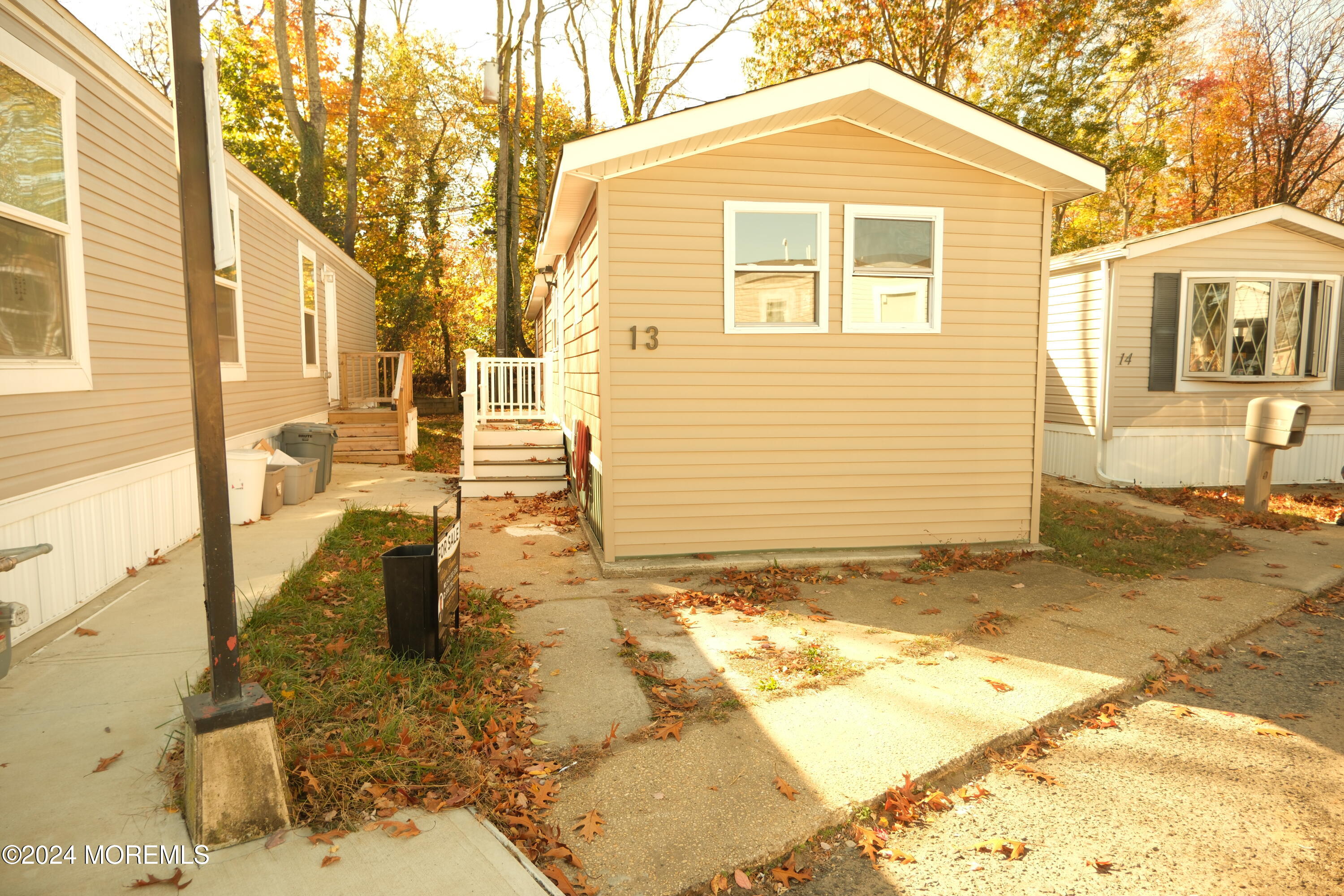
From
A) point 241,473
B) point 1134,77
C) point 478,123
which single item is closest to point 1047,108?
point 1134,77

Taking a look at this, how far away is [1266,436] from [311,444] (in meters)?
11.5

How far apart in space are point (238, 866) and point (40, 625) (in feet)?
10.0

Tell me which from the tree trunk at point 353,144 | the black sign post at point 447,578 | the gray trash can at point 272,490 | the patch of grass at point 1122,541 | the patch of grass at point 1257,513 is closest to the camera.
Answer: the black sign post at point 447,578

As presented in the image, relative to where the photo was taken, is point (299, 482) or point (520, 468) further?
point (520, 468)

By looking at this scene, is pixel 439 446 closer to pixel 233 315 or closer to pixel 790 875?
pixel 233 315

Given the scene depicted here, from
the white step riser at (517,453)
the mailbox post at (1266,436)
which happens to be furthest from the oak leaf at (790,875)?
the mailbox post at (1266,436)

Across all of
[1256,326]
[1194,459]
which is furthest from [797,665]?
[1256,326]

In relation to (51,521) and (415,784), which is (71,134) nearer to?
(51,521)

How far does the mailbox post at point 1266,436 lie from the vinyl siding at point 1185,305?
1436mm

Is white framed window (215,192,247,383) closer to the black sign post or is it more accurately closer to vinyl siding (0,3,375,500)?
vinyl siding (0,3,375,500)

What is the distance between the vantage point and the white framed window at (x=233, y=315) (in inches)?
324

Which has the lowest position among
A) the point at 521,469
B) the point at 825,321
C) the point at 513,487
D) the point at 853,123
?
the point at 513,487

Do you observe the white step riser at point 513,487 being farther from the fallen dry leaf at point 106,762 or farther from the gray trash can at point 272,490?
the fallen dry leaf at point 106,762

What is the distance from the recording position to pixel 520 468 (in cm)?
997
